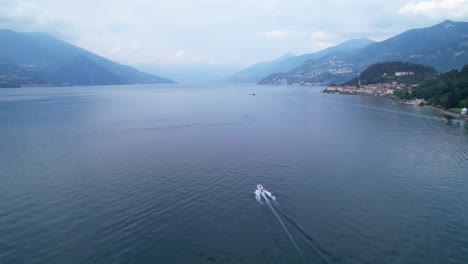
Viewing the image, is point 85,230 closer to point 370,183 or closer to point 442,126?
point 370,183

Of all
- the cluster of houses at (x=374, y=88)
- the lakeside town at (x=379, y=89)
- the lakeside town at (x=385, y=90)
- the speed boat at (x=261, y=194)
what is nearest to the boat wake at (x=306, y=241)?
the speed boat at (x=261, y=194)

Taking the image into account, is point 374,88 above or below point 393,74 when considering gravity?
below

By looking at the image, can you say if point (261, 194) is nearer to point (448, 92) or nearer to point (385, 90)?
point (448, 92)

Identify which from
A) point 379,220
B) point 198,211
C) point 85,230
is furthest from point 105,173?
point 379,220

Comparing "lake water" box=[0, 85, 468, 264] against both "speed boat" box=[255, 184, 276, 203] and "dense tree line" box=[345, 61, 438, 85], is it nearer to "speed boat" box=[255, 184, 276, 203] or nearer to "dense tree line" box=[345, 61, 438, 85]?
"speed boat" box=[255, 184, 276, 203]

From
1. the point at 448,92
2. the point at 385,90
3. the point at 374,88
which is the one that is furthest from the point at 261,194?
the point at 374,88
